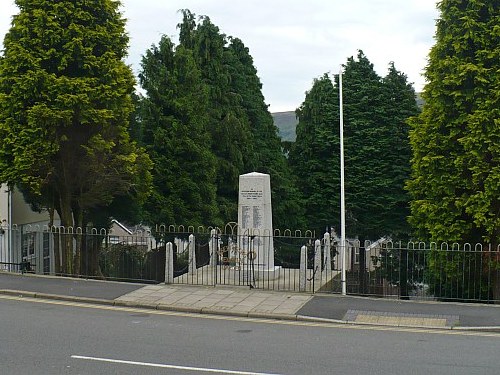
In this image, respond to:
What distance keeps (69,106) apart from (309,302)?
9.36 meters

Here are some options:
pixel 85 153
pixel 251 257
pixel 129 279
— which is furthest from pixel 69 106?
pixel 251 257

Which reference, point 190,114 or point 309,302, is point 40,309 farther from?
point 190,114

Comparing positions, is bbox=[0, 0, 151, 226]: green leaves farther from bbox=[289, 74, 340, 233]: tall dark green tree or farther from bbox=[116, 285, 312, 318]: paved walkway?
bbox=[289, 74, 340, 233]: tall dark green tree

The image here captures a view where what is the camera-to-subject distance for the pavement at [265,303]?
44.2 ft

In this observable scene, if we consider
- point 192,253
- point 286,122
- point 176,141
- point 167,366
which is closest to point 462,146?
point 192,253

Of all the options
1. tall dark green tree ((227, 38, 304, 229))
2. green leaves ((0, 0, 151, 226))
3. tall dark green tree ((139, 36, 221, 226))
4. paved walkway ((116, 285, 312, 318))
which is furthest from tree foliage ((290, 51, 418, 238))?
→ paved walkway ((116, 285, 312, 318))

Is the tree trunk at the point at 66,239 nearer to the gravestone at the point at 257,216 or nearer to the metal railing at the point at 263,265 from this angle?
the metal railing at the point at 263,265

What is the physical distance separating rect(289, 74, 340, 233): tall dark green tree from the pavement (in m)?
17.3

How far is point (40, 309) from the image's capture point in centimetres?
1419

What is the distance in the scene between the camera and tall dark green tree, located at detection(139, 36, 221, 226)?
1005 inches

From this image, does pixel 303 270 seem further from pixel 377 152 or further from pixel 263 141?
pixel 263 141

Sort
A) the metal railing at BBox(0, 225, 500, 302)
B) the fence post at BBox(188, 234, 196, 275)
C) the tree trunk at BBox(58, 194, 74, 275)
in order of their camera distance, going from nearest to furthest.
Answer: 1. the metal railing at BBox(0, 225, 500, 302)
2. the fence post at BBox(188, 234, 196, 275)
3. the tree trunk at BBox(58, 194, 74, 275)

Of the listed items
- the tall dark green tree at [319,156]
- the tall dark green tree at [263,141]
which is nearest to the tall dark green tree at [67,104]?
the tall dark green tree at [263,141]

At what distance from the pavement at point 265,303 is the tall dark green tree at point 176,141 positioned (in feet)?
27.3
